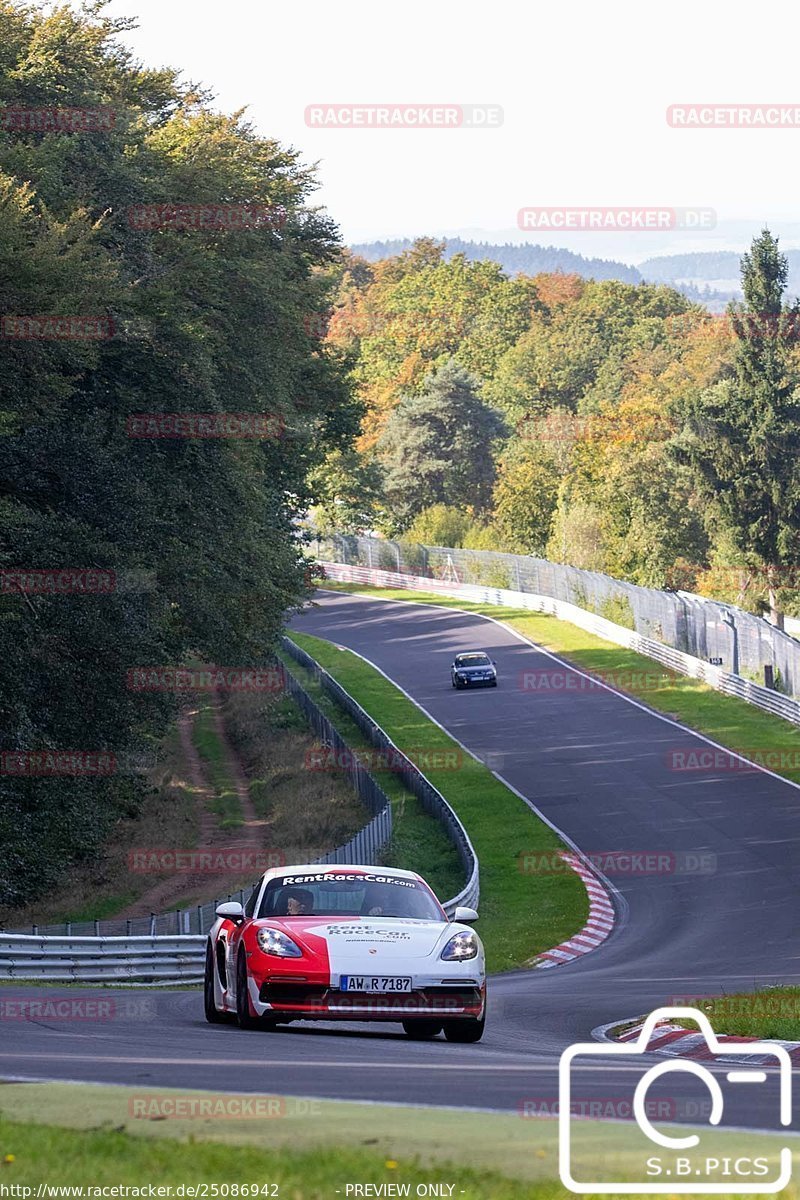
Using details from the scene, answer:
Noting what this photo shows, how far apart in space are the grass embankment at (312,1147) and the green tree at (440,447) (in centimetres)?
11610

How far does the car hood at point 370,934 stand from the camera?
1198cm

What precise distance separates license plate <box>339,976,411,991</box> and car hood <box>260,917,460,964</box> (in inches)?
6.0

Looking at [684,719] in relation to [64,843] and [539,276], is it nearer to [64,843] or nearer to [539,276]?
[64,843]

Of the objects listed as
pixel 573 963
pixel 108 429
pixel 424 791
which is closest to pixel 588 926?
pixel 573 963

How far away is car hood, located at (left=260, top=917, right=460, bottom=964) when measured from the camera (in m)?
12.0

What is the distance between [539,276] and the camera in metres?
184

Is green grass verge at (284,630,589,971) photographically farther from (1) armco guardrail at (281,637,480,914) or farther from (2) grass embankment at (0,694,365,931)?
(2) grass embankment at (0,694,365,931)

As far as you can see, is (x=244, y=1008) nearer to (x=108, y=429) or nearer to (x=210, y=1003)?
(x=210, y=1003)

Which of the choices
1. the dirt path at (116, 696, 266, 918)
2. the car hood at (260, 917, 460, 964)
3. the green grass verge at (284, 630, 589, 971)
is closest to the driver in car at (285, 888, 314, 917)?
the car hood at (260, 917, 460, 964)

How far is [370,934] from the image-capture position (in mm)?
12195

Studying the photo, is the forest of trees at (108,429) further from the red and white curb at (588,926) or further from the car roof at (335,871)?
the car roof at (335,871)

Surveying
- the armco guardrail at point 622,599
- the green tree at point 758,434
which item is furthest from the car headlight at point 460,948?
the green tree at point 758,434

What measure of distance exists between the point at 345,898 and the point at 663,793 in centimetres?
3005

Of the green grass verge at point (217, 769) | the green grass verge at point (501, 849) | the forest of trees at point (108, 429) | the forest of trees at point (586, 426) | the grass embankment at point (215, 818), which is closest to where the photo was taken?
the forest of trees at point (108, 429)
